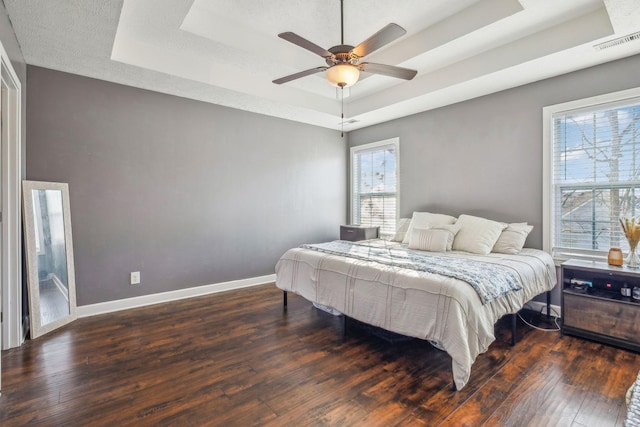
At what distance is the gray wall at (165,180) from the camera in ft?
10.5

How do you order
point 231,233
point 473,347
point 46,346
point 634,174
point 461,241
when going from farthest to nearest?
point 231,233, point 461,241, point 634,174, point 46,346, point 473,347

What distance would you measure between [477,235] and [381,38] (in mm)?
2267

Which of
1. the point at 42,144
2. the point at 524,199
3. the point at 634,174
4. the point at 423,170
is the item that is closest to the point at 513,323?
the point at 524,199

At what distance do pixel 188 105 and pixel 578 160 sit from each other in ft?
14.3

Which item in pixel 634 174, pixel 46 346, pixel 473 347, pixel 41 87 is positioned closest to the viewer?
pixel 473 347

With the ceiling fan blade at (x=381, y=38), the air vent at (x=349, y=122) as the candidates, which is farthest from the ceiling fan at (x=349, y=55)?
the air vent at (x=349, y=122)

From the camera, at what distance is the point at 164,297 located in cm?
375

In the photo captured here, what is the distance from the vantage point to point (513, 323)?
8.43 feet

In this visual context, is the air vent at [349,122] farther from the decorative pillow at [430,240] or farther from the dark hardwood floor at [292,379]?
the dark hardwood floor at [292,379]

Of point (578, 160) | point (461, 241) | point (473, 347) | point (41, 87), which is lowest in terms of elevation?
point (473, 347)

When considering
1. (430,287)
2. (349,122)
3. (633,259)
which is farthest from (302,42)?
(633,259)

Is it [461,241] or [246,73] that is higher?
[246,73]

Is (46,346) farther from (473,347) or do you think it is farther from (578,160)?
(578,160)

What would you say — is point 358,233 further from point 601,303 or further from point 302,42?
point 302,42
